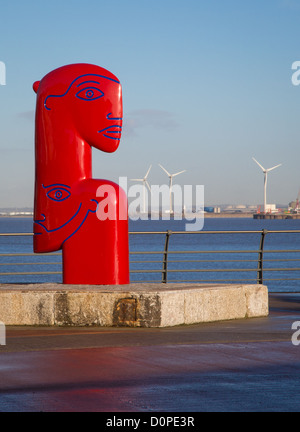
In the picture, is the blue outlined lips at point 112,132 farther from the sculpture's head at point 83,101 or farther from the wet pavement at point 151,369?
the wet pavement at point 151,369

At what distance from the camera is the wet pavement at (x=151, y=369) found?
5391 millimetres

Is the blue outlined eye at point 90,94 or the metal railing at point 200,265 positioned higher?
the blue outlined eye at point 90,94

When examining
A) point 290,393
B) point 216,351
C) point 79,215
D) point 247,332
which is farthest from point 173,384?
point 79,215

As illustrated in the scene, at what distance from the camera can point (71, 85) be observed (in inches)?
393

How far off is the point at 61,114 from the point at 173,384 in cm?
494

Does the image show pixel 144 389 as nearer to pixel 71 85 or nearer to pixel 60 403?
pixel 60 403

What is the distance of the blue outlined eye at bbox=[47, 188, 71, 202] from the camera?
10.0 m

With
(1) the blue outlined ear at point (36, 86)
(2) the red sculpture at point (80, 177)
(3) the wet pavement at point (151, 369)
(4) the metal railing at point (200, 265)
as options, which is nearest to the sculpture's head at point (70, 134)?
(2) the red sculpture at point (80, 177)

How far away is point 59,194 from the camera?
1006 centimetres

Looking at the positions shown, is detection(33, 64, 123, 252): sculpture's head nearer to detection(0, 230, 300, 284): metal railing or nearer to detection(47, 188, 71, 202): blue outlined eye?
detection(47, 188, 71, 202): blue outlined eye

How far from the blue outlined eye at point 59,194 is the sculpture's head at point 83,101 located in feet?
2.32

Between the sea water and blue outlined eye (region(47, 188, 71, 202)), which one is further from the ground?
blue outlined eye (region(47, 188, 71, 202))

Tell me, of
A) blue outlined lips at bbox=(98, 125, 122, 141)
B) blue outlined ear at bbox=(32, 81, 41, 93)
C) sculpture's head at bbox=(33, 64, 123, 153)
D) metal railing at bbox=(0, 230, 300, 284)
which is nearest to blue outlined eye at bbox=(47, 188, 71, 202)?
sculpture's head at bbox=(33, 64, 123, 153)

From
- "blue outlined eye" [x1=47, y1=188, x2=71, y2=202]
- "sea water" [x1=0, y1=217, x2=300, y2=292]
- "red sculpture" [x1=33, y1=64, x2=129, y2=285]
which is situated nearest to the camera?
"red sculpture" [x1=33, y1=64, x2=129, y2=285]
